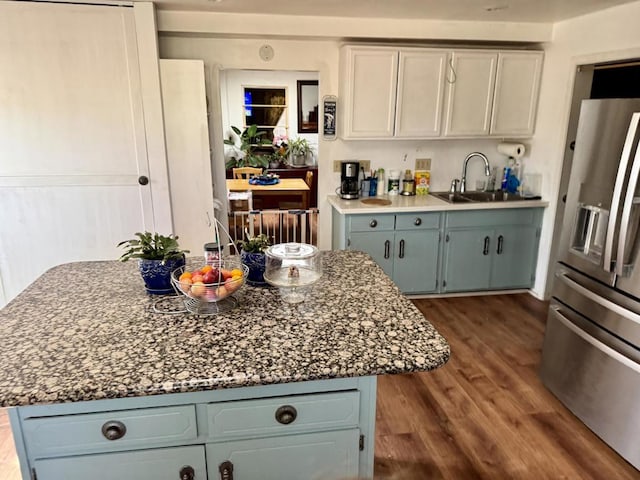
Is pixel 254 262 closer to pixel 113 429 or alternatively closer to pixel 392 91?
pixel 113 429

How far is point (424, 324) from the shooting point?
1.48m

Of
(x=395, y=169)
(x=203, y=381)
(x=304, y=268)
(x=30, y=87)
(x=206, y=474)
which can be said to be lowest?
(x=206, y=474)

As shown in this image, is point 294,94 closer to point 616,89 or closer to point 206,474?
point 616,89

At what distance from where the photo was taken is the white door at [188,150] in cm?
319

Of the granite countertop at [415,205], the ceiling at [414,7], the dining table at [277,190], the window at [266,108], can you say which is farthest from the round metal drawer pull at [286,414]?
the window at [266,108]

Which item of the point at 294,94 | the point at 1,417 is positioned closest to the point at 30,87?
the point at 1,417

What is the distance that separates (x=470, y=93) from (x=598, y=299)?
208cm

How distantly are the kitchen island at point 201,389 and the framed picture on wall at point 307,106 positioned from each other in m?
5.94

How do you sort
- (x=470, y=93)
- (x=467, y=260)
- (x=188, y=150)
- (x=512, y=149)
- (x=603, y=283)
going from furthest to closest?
(x=512, y=149) → (x=467, y=260) → (x=470, y=93) → (x=188, y=150) → (x=603, y=283)

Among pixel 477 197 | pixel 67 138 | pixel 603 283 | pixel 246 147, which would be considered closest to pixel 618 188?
pixel 603 283

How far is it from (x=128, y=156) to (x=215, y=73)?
0.98m

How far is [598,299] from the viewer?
2.14 meters

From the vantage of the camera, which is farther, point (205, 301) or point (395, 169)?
point (395, 169)

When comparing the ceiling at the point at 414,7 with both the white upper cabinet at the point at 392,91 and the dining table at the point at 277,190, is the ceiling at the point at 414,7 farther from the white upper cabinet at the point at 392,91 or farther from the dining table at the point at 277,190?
the dining table at the point at 277,190
